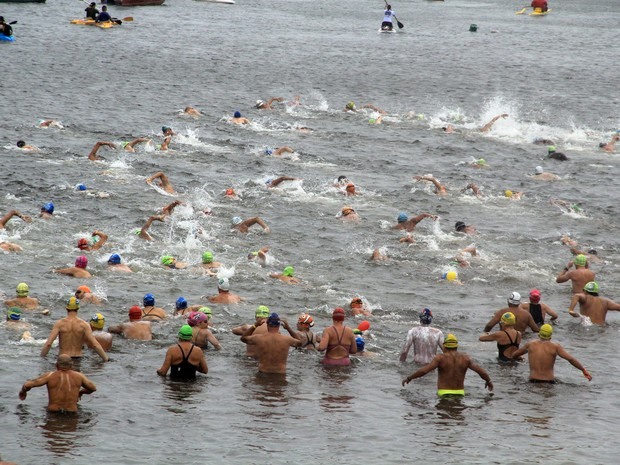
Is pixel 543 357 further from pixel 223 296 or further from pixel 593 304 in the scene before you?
pixel 223 296

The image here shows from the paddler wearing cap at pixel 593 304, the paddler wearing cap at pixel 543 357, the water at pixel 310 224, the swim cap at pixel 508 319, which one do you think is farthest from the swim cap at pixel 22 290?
the paddler wearing cap at pixel 593 304

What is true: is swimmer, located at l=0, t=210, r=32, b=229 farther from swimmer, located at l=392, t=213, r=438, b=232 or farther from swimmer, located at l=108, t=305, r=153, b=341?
swimmer, located at l=392, t=213, r=438, b=232

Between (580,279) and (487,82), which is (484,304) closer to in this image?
(580,279)

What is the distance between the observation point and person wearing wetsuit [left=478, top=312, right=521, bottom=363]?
19750 millimetres

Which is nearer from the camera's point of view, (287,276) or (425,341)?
(425,341)

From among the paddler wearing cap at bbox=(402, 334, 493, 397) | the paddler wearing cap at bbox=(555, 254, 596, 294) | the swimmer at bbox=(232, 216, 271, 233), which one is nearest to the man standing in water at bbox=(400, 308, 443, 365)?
the paddler wearing cap at bbox=(402, 334, 493, 397)

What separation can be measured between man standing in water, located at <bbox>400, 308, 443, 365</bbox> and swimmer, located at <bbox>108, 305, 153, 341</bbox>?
4984 millimetres

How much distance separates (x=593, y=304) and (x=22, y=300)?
12.1 metres

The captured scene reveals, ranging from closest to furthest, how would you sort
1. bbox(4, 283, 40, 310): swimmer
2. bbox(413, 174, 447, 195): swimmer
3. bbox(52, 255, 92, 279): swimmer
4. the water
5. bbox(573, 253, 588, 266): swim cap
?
the water, bbox(4, 283, 40, 310): swimmer, bbox(52, 255, 92, 279): swimmer, bbox(573, 253, 588, 266): swim cap, bbox(413, 174, 447, 195): swimmer

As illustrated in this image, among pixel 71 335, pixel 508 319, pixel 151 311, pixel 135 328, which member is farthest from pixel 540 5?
pixel 71 335

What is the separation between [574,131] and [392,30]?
34.6 meters

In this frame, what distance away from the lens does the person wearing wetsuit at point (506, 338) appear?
1975cm

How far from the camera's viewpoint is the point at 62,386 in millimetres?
16016

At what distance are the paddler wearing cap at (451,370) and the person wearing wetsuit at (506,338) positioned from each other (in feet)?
6.44
